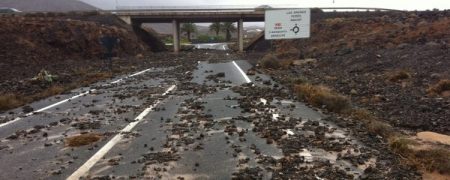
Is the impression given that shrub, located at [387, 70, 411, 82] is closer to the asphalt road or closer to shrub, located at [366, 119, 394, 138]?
the asphalt road

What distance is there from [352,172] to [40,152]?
5.28 meters

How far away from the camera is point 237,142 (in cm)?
947

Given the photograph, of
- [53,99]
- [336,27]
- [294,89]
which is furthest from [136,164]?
[336,27]

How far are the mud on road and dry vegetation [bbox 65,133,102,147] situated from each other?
0.06 meters

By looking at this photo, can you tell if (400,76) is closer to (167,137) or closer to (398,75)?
(398,75)

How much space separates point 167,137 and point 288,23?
32344mm

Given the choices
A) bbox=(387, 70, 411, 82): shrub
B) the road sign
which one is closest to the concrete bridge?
the road sign

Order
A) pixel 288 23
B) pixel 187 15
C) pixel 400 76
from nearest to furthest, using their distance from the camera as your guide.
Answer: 1. pixel 400 76
2. pixel 288 23
3. pixel 187 15

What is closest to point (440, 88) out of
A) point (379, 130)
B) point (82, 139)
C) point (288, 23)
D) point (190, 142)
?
point (379, 130)

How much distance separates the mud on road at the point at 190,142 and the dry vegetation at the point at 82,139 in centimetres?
6

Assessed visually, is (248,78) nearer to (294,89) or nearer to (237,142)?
(294,89)

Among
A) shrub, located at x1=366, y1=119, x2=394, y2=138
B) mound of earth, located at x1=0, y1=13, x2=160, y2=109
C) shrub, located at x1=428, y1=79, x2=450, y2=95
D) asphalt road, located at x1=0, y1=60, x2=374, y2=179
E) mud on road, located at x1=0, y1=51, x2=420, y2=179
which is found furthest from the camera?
mound of earth, located at x1=0, y1=13, x2=160, y2=109

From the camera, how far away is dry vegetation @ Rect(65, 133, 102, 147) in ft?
30.9

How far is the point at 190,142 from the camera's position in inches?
373
